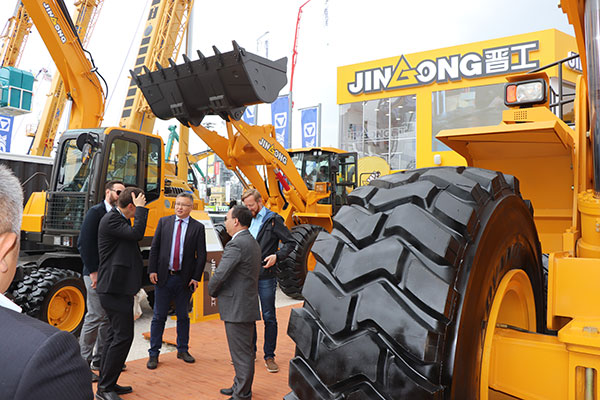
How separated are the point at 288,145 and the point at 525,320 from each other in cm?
1753

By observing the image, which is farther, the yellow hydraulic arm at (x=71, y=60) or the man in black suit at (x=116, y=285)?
the yellow hydraulic arm at (x=71, y=60)

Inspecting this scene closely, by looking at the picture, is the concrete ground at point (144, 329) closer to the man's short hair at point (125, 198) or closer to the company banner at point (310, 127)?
the man's short hair at point (125, 198)

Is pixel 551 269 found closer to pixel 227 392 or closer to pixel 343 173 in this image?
pixel 227 392

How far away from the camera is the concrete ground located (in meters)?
5.77

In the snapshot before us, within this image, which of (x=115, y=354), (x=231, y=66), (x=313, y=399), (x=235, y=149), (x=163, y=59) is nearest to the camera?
(x=313, y=399)

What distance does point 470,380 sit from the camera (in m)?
1.72

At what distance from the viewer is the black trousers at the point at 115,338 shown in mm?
4168

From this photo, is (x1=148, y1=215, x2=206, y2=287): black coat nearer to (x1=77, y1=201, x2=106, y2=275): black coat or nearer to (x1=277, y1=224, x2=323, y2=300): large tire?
(x1=77, y1=201, x2=106, y2=275): black coat

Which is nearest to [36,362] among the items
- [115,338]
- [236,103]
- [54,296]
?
[115,338]

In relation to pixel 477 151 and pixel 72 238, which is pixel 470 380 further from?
pixel 72 238

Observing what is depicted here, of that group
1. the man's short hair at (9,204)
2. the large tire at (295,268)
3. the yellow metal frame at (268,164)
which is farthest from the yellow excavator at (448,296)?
the yellow metal frame at (268,164)

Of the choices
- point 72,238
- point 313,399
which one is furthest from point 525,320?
point 72,238

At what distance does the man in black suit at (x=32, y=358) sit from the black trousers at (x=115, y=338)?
334 centimetres

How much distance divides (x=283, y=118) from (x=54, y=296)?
15071mm
